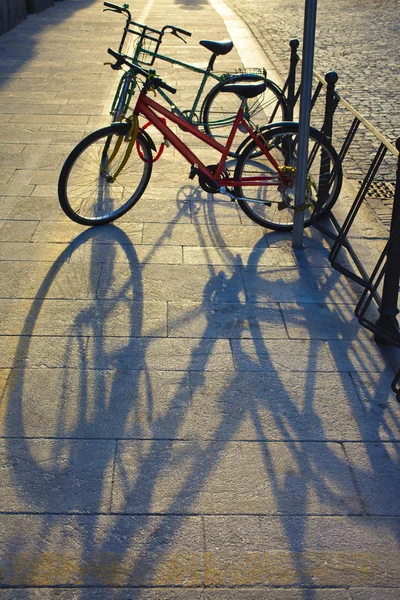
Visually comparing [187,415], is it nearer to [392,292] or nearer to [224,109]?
[392,292]

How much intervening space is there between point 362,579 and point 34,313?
2.61 metres

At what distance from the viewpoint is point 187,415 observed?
3916 millimetres

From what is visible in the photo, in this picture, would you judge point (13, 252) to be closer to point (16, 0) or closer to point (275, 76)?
point (275, 76)

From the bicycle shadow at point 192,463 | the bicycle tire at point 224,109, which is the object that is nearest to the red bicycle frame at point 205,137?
the bicycle shadow at point 192,463

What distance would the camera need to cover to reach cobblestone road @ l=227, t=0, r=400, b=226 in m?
9.30

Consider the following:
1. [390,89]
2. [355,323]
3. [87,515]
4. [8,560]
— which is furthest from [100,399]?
[390,89]

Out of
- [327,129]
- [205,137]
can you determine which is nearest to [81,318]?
[205,137]

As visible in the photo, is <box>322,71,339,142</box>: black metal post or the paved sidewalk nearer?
the paved sidewalk

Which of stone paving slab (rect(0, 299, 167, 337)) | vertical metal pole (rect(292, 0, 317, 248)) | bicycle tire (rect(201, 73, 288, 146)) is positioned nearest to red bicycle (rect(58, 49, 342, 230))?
vertical metal pole (rect(292, 0, 317, 248))

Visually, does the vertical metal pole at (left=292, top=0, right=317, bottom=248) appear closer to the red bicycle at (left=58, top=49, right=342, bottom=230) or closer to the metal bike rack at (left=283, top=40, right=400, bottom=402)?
the red bicycle at (left=58, top=49, right=342, bottom=230)

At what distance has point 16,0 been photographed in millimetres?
16141

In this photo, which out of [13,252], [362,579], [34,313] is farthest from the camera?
[13,252]

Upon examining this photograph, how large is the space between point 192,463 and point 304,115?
2.89 m

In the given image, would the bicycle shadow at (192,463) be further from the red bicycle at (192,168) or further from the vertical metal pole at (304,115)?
the red bicycle at (192,168)
